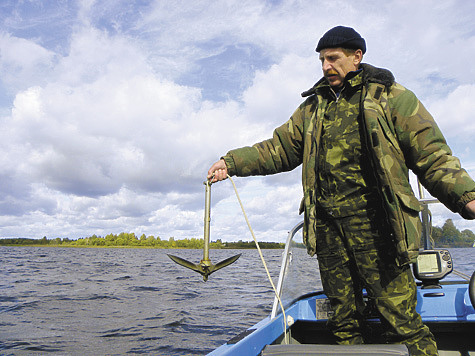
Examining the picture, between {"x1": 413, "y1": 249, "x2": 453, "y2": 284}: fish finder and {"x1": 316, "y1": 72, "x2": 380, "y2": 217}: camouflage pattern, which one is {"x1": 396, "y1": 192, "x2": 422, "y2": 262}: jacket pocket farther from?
{"x1": 413, "y1": 249, "x2": 453, "y2": 284}: fish finder

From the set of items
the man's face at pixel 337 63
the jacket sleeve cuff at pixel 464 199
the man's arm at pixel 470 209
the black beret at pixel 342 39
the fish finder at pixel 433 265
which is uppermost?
the black beret at pixel 342 39

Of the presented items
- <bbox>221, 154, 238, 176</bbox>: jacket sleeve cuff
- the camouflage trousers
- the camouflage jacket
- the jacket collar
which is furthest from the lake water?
the jacket collar

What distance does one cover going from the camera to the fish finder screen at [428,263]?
11.0 feet

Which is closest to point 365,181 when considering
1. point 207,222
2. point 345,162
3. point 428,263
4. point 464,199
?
point 345,162

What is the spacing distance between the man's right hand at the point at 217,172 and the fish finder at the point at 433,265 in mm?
1935

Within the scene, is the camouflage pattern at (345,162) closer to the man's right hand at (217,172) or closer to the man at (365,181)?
the man at (365,181)

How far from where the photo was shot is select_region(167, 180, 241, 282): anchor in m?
2.15

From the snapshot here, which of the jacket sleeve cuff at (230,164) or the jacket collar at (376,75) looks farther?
the jacket sleeve cuff at (230,164)

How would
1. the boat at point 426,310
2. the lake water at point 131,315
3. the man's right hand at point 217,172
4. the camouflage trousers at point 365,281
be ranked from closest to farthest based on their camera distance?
the camouflage trousers at point 365,281 < the man's right hand at point 217,172 < the boat at point 426,310 < the lake water at point 131,315

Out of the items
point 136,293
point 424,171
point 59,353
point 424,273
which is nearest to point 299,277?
point 424,273

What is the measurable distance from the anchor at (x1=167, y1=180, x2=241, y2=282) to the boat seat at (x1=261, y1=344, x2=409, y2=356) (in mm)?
511

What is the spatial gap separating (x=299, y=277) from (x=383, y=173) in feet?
6.40

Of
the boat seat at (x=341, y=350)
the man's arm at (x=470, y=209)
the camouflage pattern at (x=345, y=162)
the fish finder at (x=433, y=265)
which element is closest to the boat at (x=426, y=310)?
the fish finder at (x=433, y=265)

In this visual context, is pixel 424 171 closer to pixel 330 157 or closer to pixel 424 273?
pixel 330 157
